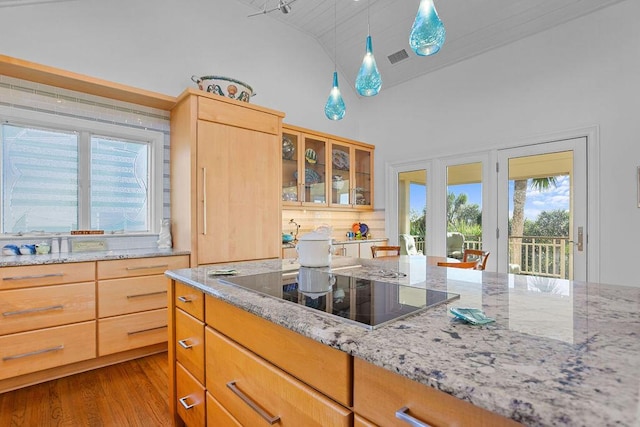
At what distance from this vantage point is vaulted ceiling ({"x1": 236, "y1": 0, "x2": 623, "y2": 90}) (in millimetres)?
3096

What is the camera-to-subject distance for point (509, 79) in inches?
134

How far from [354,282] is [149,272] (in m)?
2.05

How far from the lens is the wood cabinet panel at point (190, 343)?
4.40 feet

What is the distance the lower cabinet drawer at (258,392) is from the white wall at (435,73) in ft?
9.47

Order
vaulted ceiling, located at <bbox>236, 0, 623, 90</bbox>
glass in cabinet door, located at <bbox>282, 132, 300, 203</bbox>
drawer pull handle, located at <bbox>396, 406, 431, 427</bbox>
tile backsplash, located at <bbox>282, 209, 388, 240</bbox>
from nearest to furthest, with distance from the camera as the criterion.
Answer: drawer pull handle, located at <bbox>396, 406, 431, 427</bbox> < vaulted ceiling, located at <bbox>236, 0, 623, 90</bbox> < glass in cabinet door, located at <bbox>282, 132, 300, 203</bbox> < tile backsplash, located at <bbox>282, 209, 388, 240</bbox>

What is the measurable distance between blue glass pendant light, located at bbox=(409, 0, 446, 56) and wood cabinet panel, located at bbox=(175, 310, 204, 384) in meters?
1.64

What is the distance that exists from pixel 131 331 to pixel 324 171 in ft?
9.07

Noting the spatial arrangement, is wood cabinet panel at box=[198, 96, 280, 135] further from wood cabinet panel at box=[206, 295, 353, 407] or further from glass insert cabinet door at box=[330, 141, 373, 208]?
wood cabinet panel at box=[206, 295, 353, 407]

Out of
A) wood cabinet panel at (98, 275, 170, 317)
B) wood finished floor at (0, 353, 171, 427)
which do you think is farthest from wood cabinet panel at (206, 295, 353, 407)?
wood cabinet panel at (98, 275, 170, 317)

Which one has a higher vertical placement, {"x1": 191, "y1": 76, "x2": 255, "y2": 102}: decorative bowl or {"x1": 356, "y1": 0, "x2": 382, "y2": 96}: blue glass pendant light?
{"x1": 191, "y1": 76, "x2": 255, "y2": 102}: decorative bowl

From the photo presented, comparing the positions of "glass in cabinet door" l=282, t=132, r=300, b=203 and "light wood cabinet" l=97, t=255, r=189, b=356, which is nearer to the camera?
"light wood cabinet" l=97, t=255, r=189, b=356

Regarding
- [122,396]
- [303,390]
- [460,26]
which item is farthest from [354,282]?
[460,26]

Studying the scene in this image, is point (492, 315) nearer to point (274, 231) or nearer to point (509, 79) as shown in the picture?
point (274, 231)

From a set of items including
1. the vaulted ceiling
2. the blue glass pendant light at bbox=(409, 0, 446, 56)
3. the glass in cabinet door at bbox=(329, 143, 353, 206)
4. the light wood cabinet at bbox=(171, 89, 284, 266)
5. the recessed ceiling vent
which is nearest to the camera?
the blue glass pendant light at bbox=(409, 0, 446, 56)
